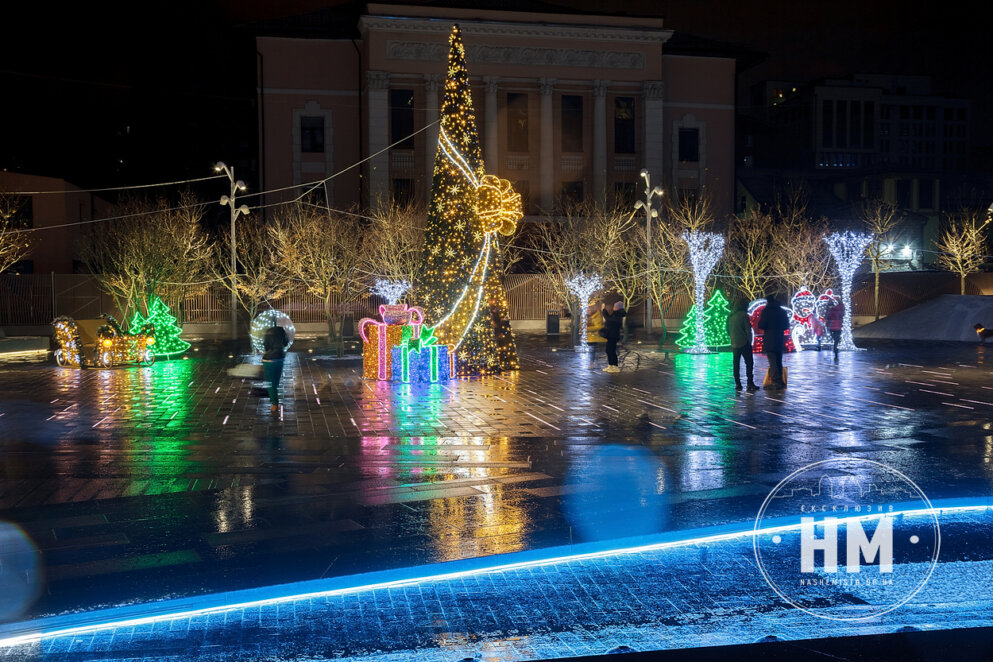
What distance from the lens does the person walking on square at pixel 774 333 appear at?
16094 mm

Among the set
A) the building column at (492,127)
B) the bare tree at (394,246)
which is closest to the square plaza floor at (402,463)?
the bare tree at (394,246)

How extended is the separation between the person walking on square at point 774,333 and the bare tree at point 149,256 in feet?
79.1

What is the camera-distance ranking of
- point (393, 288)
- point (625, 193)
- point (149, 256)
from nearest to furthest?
point (393, 288), point (149, 256), point (625, 193)

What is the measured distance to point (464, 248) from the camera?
20234 mm

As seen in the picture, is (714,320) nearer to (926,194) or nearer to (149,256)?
(149,256)

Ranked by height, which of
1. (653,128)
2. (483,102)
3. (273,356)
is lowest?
(273,356)

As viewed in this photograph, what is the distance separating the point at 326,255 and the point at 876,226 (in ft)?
92.1

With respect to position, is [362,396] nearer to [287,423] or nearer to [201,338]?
[287,423]

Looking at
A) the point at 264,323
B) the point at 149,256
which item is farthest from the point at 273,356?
the point at 149,256

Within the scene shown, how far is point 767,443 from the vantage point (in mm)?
11000

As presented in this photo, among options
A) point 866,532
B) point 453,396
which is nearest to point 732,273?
point 453,396

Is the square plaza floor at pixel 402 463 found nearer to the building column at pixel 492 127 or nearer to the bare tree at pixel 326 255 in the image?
the bare tree at pixel 326 255

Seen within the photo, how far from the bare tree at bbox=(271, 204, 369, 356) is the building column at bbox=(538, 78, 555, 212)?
41.8 feet

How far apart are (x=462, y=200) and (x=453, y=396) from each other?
5.82m
